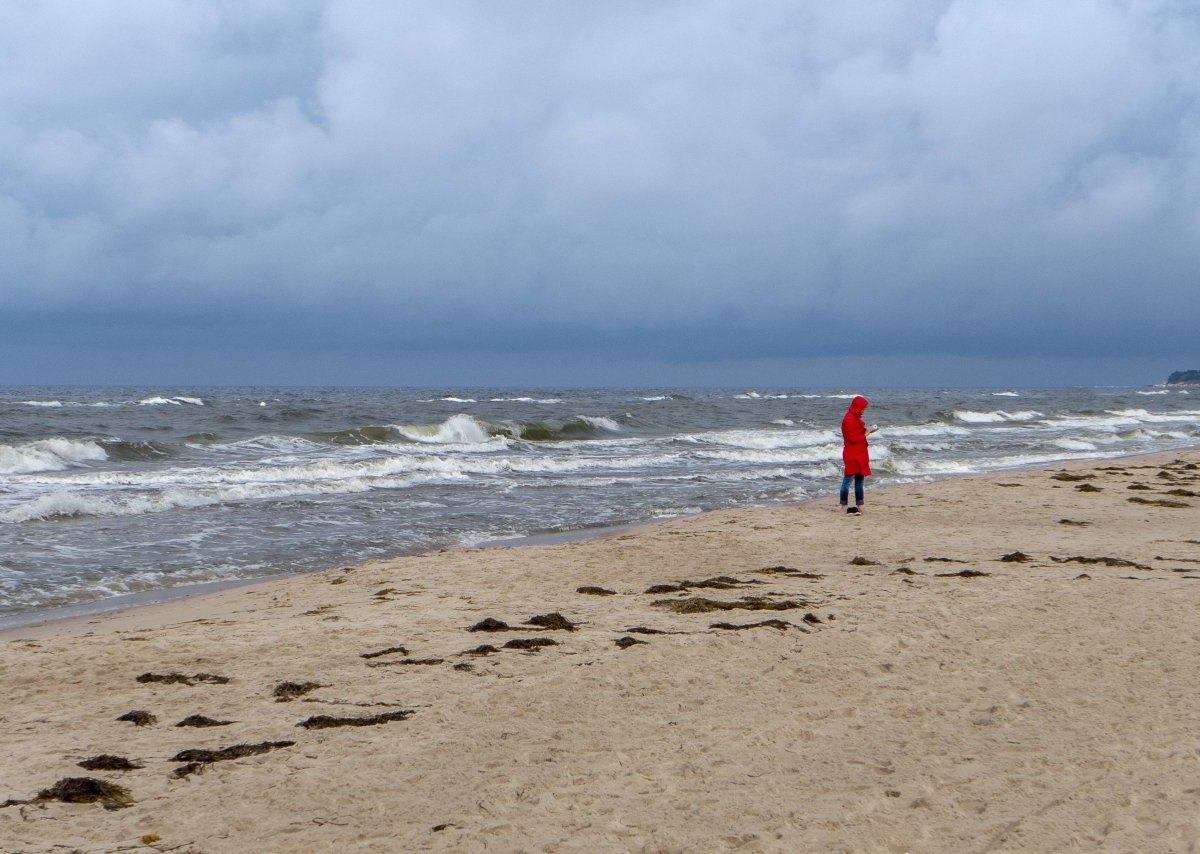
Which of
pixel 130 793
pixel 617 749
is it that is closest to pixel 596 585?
pixel 617 749

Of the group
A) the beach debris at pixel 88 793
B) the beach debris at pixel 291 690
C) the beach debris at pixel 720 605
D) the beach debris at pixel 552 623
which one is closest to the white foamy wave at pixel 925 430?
the beach debris at pixel 720 605

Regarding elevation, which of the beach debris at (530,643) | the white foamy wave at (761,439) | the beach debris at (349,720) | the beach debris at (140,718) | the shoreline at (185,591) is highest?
the beach debris at (530,643)

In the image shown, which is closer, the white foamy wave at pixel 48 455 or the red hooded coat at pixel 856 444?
the red hooded coat at pixel 856 444

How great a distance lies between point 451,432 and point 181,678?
31.3m

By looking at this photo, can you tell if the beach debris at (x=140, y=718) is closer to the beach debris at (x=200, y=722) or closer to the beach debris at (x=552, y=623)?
the beach debris at (x=200, y=722)

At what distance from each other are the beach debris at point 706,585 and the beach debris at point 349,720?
12.5 feet

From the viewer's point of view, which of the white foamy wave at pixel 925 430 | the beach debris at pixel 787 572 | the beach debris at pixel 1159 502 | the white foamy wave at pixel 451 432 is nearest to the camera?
the beach debris at pixel 787 572

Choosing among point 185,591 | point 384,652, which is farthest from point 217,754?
point 185,591

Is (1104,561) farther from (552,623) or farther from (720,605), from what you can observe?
(552,623)

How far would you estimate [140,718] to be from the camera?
5395 millimetres

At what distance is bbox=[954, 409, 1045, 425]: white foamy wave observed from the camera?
50.9m

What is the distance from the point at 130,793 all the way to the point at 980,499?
1424 centimetres

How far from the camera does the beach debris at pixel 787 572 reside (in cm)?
966

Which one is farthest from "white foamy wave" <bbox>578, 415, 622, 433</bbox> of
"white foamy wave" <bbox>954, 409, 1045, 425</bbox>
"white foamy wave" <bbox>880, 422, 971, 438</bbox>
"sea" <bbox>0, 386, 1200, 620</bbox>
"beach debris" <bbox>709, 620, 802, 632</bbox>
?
"beach debris" <bbox>709, 620, 802, 632</bbox>
